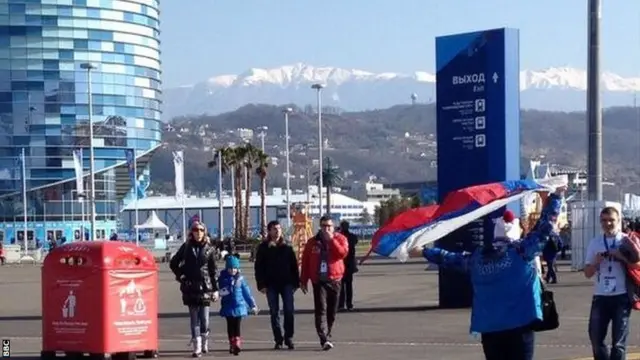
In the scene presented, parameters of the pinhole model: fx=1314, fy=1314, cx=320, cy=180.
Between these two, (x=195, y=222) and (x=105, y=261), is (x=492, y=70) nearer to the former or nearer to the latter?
(x=195, y=222)

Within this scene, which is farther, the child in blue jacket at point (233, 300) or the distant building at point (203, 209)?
the distant building at point (203, 209)

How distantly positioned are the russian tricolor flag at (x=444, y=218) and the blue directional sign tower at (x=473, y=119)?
1290cm

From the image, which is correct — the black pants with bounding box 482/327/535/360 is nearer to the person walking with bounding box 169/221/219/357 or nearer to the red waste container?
the red waste container

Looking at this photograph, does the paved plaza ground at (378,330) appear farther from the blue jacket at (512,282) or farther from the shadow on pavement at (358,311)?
the blue jacket at (512,282)

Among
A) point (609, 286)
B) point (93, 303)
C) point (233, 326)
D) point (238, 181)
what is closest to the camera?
point (609, 286)

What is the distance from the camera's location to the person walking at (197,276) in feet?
53.6

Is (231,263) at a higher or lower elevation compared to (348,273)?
higher

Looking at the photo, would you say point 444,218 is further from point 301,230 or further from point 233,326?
point 301,230

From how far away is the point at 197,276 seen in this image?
1636 cm

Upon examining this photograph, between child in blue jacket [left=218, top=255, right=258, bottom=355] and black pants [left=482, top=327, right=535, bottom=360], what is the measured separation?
737cm

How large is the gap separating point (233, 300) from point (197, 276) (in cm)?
70

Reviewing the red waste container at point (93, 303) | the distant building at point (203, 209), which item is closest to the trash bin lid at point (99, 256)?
the red waste container at point (93, 303)

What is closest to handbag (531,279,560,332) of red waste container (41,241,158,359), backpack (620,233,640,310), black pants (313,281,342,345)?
backpack (620,233,640,310)

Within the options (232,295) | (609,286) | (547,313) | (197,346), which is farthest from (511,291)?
(232,295)
